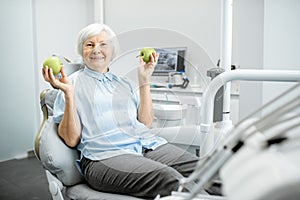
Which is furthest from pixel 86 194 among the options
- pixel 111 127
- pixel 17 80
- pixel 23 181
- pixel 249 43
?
pixel 17 80

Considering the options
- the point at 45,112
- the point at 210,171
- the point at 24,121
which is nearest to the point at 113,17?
the point at 24,121

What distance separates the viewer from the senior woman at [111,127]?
1.15 metres

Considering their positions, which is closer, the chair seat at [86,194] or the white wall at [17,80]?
the chair seat at [86,194]

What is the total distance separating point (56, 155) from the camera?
1.29 metres

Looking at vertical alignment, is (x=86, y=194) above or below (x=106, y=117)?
below

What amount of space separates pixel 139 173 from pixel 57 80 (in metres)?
0.45

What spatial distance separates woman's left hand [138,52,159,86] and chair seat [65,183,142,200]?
19.8 inches

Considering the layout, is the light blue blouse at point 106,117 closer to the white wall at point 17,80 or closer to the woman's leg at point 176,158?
the woman's leg at point 176,158

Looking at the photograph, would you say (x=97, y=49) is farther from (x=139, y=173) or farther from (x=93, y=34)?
(x=139, y=173)

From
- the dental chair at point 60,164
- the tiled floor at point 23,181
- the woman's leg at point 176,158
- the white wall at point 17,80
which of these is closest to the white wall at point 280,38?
the woman's leg at point 176,158

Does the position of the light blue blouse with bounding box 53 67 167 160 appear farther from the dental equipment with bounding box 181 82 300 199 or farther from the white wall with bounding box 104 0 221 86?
the white wall with bounding box 104 0 221 86

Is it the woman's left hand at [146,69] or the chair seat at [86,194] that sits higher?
the woman's left hand at [146,69]

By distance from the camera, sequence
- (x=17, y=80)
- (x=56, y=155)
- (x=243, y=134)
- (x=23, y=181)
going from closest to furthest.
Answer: (x=243, y=134), (x=56, y=155), (x=23, y=181), (x=17, y=80)

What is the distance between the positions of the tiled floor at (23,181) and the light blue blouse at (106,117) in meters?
1.20
